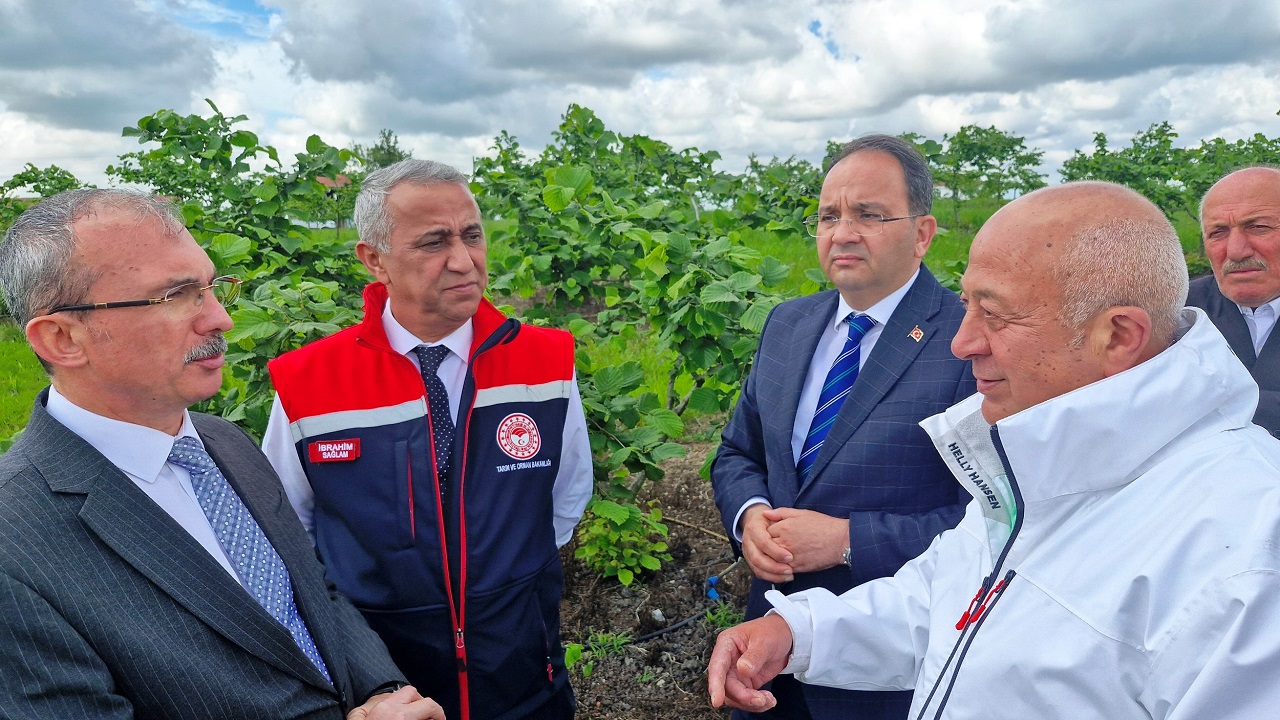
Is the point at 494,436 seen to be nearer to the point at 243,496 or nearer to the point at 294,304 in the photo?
the point at 243,496

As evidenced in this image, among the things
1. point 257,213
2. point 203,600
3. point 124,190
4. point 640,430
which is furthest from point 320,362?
point 257,213

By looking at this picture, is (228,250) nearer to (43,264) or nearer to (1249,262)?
(43,264)

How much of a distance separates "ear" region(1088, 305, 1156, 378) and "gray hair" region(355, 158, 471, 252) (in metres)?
1.91

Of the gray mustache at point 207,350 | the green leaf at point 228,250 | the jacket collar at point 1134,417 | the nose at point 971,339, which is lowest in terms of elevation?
the jacket collar at point 1134,417

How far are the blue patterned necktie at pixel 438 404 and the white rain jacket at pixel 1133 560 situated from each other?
4.93 feet

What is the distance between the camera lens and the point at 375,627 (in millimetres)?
2463

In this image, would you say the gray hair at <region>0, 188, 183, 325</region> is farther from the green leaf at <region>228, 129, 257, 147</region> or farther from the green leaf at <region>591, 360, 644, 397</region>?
the green leaf at <region>228, 129, 257, 147</region>

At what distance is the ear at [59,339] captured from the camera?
1743mm

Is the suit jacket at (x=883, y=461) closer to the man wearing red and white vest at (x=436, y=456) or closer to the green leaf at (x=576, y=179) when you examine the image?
the man wearing red and white vest at (x=436, y=456)

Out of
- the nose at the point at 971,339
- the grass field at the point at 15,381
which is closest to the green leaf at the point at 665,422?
the nose at the point at 971,339

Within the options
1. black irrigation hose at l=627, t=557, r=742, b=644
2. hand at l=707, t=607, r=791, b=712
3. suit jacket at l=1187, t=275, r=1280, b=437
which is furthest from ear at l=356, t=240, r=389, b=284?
suit jacket at l=1187, t=275, r=1280, b=437

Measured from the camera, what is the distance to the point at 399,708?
6.62ft

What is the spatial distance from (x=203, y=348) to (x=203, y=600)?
0.61 m

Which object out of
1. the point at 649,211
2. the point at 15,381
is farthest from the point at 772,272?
the point at 15,381
